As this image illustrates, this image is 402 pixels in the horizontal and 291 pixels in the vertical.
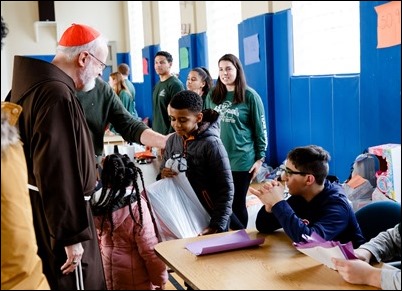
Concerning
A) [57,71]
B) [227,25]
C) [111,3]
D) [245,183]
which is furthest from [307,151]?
[111,3]

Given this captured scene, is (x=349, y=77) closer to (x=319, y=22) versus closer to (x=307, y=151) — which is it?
(x=319, y=22)

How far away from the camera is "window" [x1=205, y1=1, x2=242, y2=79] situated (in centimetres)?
585

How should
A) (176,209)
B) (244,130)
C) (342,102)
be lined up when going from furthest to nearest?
(342,102) < (244,130) < (176,209)

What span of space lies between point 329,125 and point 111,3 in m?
8.38

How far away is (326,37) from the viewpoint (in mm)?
4289

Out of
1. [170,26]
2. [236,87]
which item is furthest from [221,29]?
[236,87]

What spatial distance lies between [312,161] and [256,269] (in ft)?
2.02

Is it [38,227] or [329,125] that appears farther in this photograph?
[329,125]

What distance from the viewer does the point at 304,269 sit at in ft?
5.41

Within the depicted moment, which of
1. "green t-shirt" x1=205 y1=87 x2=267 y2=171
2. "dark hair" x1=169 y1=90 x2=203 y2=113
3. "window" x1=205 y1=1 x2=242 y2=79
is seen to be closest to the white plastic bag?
"dark hair" x1=169 y1=90 x2=203 y2=113

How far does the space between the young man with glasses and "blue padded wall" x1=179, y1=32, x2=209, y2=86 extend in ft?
15.3

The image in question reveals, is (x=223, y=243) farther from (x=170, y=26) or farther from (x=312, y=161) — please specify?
(x=170, y=26)

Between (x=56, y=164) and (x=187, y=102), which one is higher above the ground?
(x=187, y=102)

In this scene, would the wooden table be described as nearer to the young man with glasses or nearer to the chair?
the young man with glasses
